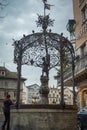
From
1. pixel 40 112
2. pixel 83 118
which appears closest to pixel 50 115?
pixel 40 112

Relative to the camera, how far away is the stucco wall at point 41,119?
11148 mm

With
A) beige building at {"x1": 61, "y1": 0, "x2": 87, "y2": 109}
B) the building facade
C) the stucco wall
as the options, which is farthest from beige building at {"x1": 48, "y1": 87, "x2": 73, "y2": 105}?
the stucco wall

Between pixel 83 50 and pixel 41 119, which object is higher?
pixel 83 50

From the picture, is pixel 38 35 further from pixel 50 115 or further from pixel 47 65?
pixel 50 115

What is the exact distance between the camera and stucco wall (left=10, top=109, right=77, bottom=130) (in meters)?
11.1

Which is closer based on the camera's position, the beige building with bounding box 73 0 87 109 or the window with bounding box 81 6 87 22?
the beige building with bounding box 73 0 87 109

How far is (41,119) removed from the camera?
11.2 m

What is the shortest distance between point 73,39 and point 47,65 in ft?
57.8

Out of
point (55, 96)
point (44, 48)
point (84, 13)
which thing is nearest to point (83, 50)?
point (84, 13)

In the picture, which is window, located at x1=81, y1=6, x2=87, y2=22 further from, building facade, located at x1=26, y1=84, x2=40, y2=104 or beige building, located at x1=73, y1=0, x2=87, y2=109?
building facade, located at x1=26, y1=84, x2=40, y2=104

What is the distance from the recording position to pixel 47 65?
13.9 meters

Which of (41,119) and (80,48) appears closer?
(41,119)

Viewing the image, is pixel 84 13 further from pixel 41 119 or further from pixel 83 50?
pixel 41 119

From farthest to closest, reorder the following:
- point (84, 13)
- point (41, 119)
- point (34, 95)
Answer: point (34, 95) < point (84, 13) < point (41, 119)
